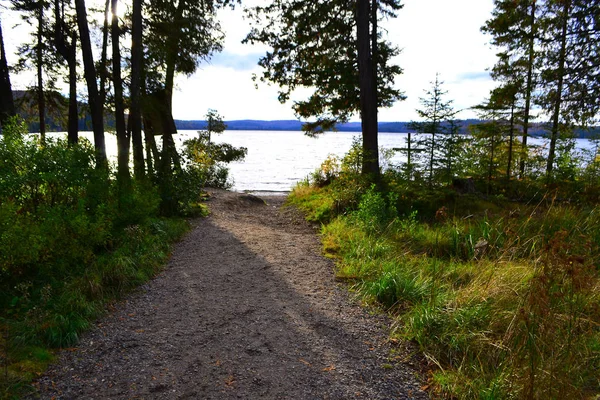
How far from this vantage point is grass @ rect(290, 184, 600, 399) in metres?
2.82

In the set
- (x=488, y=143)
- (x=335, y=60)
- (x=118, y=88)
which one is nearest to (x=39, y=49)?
(x=118, y=88)

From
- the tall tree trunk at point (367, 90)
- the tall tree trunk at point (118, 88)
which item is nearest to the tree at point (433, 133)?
the tall tree trunk at point (367, 90)

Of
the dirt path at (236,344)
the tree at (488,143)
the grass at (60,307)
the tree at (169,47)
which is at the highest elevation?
the tree at (169,47)

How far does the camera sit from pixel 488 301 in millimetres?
3826

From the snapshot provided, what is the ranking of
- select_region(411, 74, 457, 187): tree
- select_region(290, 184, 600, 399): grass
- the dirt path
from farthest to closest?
1. select_region(411, 74, 457, 187): tree
2. the dirt path
3. select_region(290, 184, 600, 399): grass

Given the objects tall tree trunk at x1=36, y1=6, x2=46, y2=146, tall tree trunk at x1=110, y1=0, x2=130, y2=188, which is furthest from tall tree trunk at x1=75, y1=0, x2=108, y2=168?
tall tree trunk at x1=36, y1=6, x2=46, y2=146

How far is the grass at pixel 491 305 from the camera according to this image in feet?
9.27

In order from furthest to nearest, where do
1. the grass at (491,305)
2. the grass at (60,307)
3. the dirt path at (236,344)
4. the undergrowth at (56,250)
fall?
the undergrowth at (56,250), the grass at (60,307), the dirt path at (236,344), the grass at (491,305)

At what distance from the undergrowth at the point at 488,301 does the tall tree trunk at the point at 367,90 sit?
4.31 metres

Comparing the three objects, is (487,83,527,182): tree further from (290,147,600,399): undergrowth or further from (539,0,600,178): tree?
(290,147,600,399): undergrowth

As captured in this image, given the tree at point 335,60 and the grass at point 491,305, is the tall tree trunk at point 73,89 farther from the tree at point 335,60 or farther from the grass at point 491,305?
the grass at point 491,305

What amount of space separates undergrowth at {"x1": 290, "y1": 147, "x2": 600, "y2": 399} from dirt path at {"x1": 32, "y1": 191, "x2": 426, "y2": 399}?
1.16 ft

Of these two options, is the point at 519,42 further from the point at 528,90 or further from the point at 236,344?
the point at 236,344

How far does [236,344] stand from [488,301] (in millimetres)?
2446
